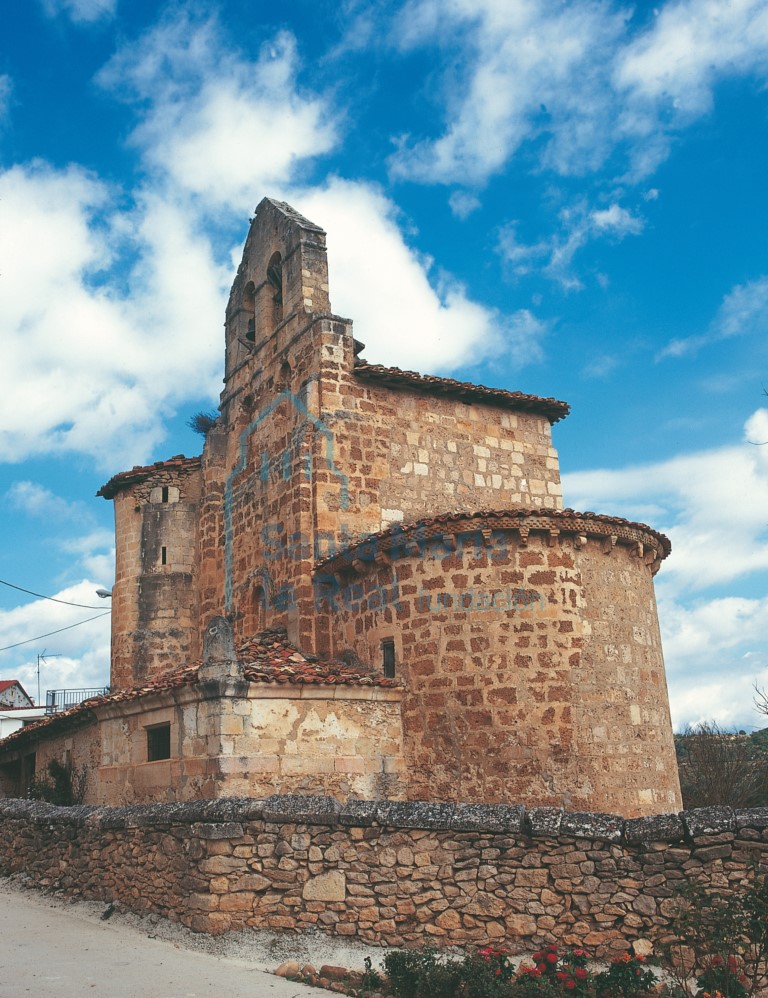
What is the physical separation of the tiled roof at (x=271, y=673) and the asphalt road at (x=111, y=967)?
3724mm

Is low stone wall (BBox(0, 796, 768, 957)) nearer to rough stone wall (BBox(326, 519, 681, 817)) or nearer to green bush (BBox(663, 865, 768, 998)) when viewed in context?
green bush (BBox(663, 865, 768, 998))

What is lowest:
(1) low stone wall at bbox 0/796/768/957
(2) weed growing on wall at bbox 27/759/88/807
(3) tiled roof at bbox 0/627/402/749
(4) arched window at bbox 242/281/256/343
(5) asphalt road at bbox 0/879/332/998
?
(5) asphalt road at bbox 0/879/332/998

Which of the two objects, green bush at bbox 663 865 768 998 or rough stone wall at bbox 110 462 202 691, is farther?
rough stone wall at bbox 110 462 202 691

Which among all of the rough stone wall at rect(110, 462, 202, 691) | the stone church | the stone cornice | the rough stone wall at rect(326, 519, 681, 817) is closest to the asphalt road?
the stone cornice

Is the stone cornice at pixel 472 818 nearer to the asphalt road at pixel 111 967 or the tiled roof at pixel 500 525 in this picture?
the asphalt road at pixel 111 967

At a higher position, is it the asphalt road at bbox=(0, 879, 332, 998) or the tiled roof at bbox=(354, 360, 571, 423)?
the tiled roof at bbox=(354, 360, 571, 423)

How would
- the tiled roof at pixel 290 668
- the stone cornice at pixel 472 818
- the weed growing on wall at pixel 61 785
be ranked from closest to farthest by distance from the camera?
the stone cornice at pixel 472 818 → the tiled roof at pixel 290 668 → the weed growing on wall at pixel 61 785

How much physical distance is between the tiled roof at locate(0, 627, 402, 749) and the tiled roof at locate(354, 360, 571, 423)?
4.80 metres

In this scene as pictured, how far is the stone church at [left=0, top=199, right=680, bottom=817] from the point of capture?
1216 centimetres

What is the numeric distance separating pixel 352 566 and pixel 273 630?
225cm

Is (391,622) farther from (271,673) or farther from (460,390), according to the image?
→ (460,390)

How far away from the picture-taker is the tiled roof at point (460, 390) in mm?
16500

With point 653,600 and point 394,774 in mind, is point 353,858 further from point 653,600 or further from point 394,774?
point 653,600

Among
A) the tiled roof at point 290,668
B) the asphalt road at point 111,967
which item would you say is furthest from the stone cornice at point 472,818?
the tiled roof at point 290,668
